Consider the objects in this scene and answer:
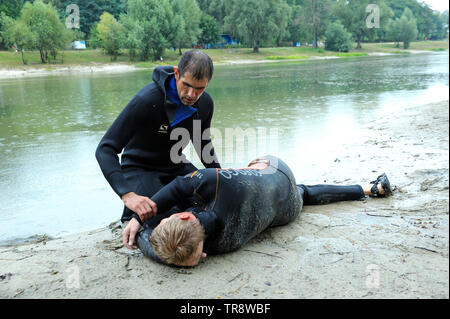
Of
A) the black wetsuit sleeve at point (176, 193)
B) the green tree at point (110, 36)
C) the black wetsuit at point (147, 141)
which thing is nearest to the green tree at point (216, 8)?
the green tree at point (110, 36)

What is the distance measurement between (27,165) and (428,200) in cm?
619

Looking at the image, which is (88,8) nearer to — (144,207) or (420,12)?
(144,207)

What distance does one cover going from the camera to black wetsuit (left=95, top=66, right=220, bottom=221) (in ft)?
11.2

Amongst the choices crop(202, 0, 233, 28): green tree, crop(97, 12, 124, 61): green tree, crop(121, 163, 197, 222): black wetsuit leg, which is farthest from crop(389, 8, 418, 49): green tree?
crop(121, 163, 197, 222): black wetsuit leg

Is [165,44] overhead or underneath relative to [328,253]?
overhead

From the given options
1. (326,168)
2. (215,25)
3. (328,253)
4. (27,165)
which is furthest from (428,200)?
(215,25)

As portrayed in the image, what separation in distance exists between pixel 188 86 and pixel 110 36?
51.3 metres

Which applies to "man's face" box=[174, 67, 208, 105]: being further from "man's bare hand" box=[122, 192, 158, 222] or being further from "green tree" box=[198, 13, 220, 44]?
"green tree" box=[198, 13, 220, 44]

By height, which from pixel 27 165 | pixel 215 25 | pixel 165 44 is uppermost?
pixel 215 25

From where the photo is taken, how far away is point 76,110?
528 inches

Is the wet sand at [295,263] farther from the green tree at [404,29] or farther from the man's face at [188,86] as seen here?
the green tree at [404,29]
